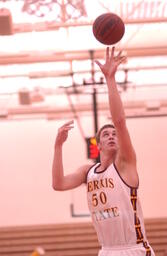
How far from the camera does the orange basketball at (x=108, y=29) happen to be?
11.5ft

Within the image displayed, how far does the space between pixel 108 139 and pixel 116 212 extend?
47 cm

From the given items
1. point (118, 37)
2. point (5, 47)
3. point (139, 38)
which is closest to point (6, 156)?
point (5, 47)

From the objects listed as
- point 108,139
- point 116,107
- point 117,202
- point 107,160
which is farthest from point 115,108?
point 117,202

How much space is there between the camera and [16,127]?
13242 mm

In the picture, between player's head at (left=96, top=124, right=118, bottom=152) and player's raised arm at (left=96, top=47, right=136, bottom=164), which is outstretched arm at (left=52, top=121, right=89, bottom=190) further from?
player's raised arm at (left=96, top=47, right=136, bottom=164)

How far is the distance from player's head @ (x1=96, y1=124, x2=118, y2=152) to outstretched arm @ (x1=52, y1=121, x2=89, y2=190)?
218 millimetres

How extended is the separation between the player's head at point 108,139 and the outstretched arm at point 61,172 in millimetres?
218

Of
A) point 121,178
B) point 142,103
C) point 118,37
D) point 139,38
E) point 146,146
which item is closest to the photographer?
point 121,178

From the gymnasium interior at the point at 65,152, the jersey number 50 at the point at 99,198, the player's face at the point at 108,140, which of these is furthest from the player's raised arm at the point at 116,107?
the gymnasium interior at the point at 65,152

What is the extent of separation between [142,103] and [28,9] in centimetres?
566

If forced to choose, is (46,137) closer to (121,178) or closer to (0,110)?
(0,110)

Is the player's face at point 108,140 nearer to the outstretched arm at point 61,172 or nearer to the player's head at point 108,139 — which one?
the player's head at point 108,139

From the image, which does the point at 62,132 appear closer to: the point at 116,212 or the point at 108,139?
the point at 108,139

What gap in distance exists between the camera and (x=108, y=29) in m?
3.52
